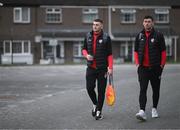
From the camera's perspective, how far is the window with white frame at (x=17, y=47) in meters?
55.3

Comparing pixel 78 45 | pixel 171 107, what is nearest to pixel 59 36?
pixel 78 45

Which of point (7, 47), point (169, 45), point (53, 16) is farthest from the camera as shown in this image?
point (169, 45)

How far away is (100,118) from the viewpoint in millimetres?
11586

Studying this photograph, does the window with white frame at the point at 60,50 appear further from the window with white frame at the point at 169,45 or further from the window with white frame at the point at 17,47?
the window with white frame at the point at 169,45

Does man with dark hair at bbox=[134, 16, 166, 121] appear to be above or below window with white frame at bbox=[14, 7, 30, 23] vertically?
below

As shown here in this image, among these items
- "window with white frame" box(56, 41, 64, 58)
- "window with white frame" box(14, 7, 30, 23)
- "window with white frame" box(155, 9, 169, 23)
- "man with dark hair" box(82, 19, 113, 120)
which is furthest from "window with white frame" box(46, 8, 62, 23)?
"man with dark hair" box(82, 19, 113, 120)

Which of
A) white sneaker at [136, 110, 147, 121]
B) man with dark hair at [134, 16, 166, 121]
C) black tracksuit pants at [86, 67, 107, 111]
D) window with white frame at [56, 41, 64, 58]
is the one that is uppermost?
man with dark hair at [134, 16, 166, 121]

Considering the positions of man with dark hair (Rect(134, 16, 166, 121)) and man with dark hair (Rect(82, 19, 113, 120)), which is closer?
man with dark hair (Rect(134, 16, 166, 121))

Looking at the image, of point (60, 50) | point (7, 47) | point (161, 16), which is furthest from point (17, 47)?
point (161, 16)

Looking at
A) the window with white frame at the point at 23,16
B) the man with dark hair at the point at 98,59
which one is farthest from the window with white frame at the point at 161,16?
the man with dark hair at the point at 98,59

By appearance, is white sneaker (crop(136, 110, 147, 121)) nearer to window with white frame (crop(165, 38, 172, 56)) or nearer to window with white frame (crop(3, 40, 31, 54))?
window with white frame (crop(3, 40, 31, 54))

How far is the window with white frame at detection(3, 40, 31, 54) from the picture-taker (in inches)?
2179

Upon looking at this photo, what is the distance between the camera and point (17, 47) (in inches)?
2201

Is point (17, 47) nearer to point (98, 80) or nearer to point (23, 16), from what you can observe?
point (23, 16)
